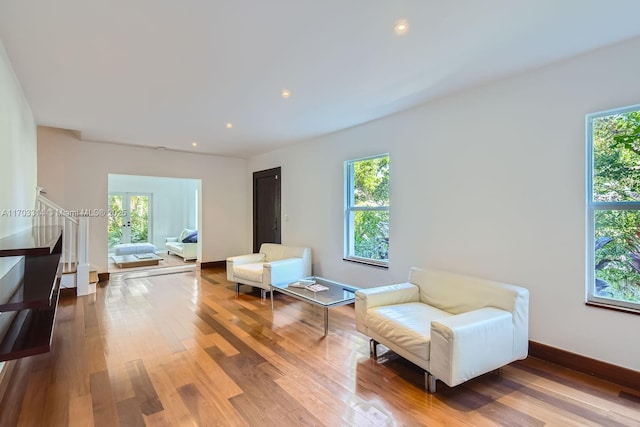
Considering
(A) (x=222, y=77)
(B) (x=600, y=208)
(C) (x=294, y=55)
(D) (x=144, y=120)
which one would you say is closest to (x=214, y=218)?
(D) (x=144, y=120)

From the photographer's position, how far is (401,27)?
82.3 inches

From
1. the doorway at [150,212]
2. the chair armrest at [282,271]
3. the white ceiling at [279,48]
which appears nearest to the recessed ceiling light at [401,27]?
the white ceiling at [279,48]

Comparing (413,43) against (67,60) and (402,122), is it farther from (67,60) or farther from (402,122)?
(67,60)

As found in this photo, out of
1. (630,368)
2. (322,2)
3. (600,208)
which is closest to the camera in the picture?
(322,2)

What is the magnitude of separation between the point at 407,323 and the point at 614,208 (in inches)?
72.0

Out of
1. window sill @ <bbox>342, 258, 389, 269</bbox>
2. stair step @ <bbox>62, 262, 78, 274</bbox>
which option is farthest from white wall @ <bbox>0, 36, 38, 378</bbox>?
window sill @ <bbox>342, 258, 389, 269</bbox>

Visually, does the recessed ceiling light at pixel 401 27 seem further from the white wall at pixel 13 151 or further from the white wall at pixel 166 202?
the white wall at pixel 166 202

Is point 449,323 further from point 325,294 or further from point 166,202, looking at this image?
point 166,202

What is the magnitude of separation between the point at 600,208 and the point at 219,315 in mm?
3938

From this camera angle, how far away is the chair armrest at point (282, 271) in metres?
4.38

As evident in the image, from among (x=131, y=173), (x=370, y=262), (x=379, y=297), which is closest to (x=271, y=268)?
(x=370, y=262)

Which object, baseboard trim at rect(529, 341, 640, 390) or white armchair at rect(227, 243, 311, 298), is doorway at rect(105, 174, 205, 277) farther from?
baseboard trim at rect(529, 341, 640, 390)

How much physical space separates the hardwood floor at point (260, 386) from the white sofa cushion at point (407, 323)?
0.29 meters

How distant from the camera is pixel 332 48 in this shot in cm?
238
